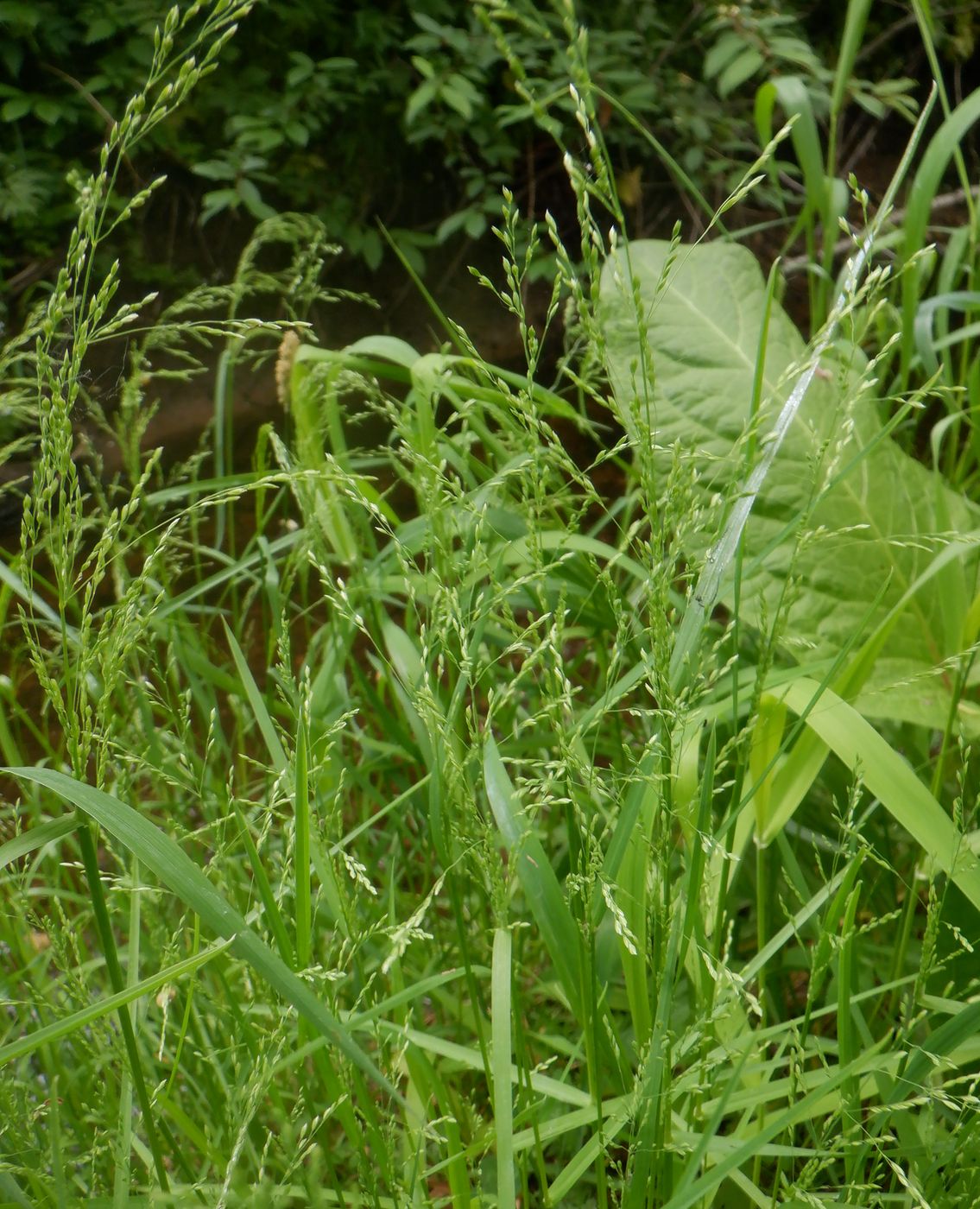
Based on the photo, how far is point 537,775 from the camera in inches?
34.2

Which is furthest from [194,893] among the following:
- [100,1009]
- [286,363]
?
[286,363]

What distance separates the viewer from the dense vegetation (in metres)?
0.53

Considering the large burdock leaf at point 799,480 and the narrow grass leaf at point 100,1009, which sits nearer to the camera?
the narrow grass leaf at point 100,1009

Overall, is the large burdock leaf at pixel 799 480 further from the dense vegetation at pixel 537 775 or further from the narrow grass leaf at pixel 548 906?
the narrow grass leaf at pixel 548 906

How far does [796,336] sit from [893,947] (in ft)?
2.47

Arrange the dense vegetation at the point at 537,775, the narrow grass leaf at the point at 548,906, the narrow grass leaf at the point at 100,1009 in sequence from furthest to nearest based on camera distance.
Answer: the narrow grass leaf at the point at 548,906 < the dense vegetation at the point at 537,775 < the narrow grass leaf at the point at 100,1009

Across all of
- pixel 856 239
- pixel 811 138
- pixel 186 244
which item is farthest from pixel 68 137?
pixel 856 239

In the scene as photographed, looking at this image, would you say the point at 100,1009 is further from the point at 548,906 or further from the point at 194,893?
the point at 548,906

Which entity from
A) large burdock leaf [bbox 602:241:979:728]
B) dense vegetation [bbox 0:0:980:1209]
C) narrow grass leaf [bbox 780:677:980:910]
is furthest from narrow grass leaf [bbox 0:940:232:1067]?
large burdock leaf [bbox 602:241:979:728]

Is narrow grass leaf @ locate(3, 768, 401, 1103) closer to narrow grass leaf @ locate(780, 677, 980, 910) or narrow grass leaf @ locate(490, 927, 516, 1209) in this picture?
narrow grass leaf @ locate(490, 927, 516, 1209)

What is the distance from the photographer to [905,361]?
123 centimetres

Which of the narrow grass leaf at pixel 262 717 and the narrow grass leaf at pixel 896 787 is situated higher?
the narrow grass leaf at pixel 262 717

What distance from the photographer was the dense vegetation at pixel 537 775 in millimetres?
530

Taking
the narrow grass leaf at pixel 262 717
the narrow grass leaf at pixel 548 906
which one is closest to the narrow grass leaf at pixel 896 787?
the narrow grass leaf at pixel 548 906
